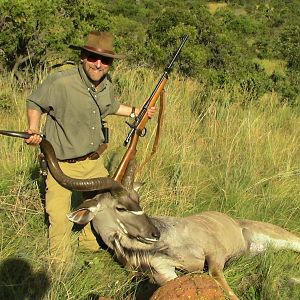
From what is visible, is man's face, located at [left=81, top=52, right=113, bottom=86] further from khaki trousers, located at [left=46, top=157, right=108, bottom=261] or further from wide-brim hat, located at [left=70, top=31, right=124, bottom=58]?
khaki trousers, located at [left=46, top=157, right=108, bottom=261]

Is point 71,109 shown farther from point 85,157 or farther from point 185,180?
point 185,180

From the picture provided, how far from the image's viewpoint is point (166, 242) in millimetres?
4184

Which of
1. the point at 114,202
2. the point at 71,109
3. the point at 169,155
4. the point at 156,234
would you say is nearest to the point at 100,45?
the point at 71,109

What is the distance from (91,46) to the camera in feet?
13.5

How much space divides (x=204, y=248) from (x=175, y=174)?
1.47m

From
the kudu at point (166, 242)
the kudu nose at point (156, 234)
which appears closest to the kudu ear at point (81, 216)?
the kudu at point (166, 242)

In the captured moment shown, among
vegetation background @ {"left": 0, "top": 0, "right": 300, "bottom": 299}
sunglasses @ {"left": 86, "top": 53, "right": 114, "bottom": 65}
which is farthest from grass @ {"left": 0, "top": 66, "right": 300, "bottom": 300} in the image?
sunglasses @ {"left": 86, "top": 53, "right": 114, "bottom": 65}

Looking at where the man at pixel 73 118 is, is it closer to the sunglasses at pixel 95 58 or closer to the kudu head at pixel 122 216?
the sunglasses at pixel 95 58

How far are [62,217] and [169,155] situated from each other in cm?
206

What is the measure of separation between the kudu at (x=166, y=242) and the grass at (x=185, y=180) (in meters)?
0.16

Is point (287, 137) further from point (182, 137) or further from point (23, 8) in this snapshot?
point (23, 8)

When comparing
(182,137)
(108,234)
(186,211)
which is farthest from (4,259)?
(182,137)

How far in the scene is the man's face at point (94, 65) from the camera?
4.15 metres

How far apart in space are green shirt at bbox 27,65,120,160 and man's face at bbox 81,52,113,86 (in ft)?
0.18
